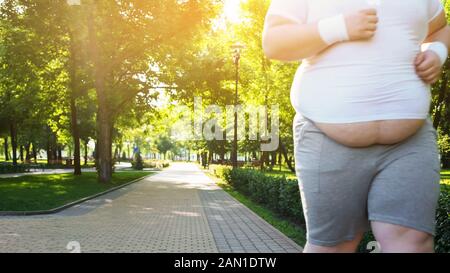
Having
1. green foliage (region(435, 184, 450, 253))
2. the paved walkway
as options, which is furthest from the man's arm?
the paved walkway

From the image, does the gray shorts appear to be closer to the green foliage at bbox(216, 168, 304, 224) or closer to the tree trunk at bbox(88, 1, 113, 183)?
the green foliage at bbox(216, 168, 304, 224)

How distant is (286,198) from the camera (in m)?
12.0

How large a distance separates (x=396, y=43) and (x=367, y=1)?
183mm

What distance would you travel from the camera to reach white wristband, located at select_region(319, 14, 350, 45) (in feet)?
5.51

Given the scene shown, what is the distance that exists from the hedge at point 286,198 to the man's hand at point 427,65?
4.14 m

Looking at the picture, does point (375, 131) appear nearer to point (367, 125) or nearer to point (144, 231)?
point (367, 125)

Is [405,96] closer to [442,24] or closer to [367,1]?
[367,1]

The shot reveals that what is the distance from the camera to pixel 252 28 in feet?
116

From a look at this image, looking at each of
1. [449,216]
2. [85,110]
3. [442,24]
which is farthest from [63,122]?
[442,24]

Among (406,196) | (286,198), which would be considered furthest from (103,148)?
(406,196)

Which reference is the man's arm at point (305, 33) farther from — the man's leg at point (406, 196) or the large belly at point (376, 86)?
the man's leg at point (406, 196)

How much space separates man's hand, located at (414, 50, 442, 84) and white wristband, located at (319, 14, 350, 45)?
0.86 ft

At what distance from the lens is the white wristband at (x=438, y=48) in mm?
1781

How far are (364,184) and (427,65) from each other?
1.51 feet
